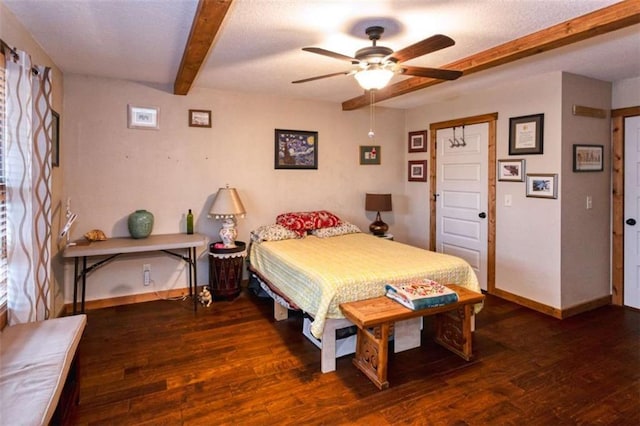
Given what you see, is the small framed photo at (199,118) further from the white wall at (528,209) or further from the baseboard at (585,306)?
the baseboard at (585,306)

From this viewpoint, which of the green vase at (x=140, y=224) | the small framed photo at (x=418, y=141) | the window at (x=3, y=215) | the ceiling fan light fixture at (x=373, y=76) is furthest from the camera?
the small framed photo at (x=418, y=141)

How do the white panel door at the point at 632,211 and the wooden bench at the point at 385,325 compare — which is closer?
the wooden bench at the point at 385,325

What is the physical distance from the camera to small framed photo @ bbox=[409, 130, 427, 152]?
16.8 feet

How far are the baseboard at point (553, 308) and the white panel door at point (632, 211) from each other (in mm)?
232

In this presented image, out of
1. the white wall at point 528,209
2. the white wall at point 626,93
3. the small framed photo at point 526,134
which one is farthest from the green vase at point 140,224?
the white wall at point 626,93

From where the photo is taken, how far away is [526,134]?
376 centimetres

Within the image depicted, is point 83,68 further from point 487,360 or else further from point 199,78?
point 487,360

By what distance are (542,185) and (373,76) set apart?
2217 mm

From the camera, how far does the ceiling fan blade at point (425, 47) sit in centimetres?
204

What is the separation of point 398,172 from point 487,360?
319cm

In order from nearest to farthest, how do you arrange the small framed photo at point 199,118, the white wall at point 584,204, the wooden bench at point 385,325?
the wooden bench at point 385,325 < the white wall at point 584,204 < the small framed photo at point 199,118

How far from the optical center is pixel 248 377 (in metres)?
2.52

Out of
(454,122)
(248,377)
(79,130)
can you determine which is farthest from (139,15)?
(454,122)

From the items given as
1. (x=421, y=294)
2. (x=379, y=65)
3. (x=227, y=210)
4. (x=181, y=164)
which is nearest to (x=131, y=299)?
(x=227, y=210)
